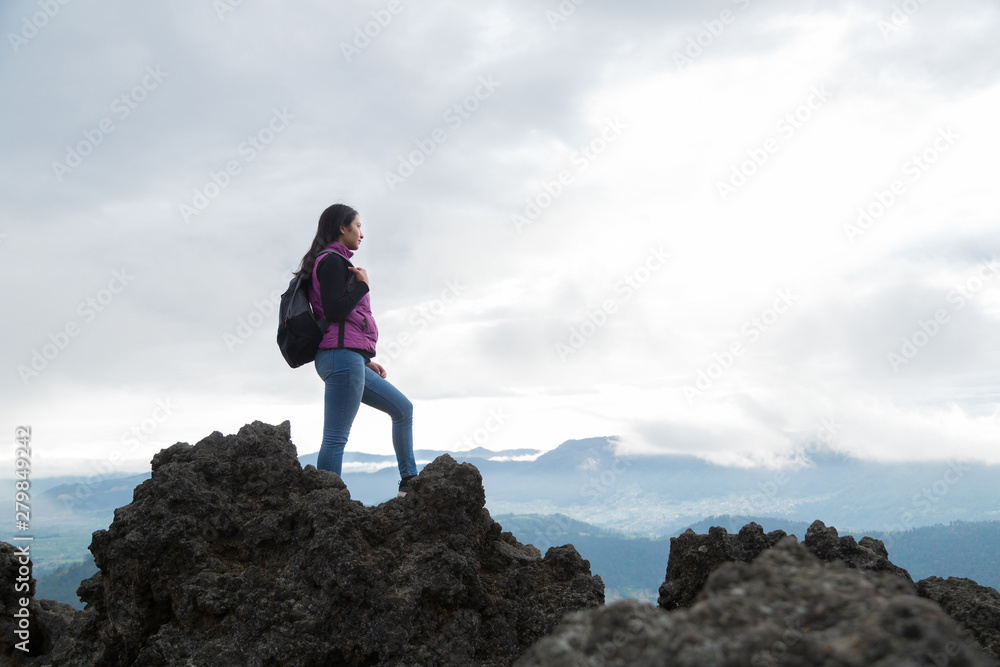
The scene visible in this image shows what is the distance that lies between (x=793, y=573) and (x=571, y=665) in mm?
1377

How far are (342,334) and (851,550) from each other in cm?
714

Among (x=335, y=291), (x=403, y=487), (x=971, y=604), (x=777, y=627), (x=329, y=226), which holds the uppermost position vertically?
(x=329, y=226)

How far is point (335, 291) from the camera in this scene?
902cm

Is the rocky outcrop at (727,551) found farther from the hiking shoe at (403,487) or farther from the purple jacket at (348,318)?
the purple jacket at (348,318)

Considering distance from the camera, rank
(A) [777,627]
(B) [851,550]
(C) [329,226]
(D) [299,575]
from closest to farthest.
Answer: (A) [777,627] < (D) [299,575] < (B) [851,550] < (C) [329,226]

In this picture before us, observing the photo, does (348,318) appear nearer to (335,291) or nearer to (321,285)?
(335,291)

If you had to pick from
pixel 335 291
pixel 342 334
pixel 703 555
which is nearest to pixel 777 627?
pixel 703 555

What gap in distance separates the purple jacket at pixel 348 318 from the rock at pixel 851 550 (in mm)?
6330

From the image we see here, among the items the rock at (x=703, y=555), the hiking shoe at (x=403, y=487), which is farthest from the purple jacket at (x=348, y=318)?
the rock at (x=703, y=555)

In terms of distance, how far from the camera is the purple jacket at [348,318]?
909 centimetres

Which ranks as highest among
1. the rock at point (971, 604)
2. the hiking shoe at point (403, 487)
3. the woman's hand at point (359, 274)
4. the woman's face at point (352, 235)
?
the woman's face at point (352, 235)

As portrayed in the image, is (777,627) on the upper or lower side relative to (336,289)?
lower

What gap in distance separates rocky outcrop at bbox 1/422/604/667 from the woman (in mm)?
908

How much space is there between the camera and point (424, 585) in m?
7.05
